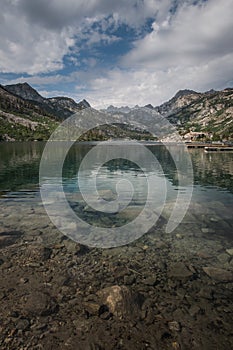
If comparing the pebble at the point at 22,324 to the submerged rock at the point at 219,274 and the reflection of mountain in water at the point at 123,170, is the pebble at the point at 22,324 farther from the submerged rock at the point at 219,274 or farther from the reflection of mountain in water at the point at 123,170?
the reflection of mountain in water at the point at 123,170

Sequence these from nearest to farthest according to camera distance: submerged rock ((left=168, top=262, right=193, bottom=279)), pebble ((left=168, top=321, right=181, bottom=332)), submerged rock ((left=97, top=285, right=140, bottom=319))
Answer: pebble ((left=168, top=321, right=181, bottom=332)), submerged rock ((left=97, top=285, right=140, bottom=319)), submerged rock ((left=168, top=262, right=193, bottom=279))

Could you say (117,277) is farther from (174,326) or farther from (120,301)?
(174,326)

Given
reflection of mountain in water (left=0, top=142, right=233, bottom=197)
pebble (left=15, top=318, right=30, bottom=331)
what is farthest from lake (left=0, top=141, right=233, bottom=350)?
reflection of mountain in water (left=0, top=142, right=233, bottom=197)

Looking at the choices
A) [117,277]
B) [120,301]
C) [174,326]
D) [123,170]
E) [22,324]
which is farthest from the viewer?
[123,170]

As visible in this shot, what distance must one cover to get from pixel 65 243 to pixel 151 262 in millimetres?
5802

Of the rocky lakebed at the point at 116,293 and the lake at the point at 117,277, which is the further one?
the lake at the point at 117,277

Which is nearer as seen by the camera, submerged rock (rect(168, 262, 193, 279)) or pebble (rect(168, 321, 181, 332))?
pebble (rect(168, 321, 181, 332))

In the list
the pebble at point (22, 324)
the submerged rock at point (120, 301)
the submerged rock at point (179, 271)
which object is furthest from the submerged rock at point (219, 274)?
the pebble at point (22, 324)

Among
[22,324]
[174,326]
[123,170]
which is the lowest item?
[174,326]

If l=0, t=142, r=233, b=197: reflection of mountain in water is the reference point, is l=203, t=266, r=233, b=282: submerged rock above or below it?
below

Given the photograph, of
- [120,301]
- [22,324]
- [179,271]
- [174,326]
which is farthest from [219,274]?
[22,324]

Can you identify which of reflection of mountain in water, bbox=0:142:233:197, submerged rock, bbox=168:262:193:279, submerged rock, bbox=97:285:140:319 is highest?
reflection of mountain in water, bbox=0:142:233:197

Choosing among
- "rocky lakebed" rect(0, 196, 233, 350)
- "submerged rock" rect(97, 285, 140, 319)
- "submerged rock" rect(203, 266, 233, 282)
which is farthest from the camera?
"submerged rock" rect(203, 266, 233, 282)

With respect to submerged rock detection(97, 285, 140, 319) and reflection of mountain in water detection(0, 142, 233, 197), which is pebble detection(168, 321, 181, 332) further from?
reflection of mountain in water detection(0, 142, 233, 197)
